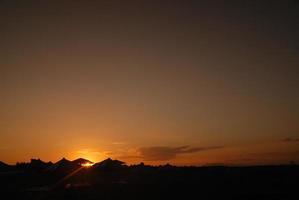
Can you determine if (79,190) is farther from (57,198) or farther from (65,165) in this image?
(65,165)

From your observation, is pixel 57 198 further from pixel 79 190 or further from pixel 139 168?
pixel 139 168

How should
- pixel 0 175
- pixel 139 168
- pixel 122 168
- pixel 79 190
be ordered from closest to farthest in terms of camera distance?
pixel 79 190
pixel 0 175
pixel 122 168
pixel 139 168

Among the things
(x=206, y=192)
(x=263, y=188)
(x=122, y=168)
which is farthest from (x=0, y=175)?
(x=263, y=188)

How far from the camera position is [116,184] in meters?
32.8

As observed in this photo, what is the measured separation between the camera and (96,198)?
1057 inches

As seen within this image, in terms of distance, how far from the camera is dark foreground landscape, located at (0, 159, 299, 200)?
28.0 meters

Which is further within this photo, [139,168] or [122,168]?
[139,168]

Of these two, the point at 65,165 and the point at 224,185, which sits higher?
the point at 65,165

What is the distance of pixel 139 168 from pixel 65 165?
404 inches

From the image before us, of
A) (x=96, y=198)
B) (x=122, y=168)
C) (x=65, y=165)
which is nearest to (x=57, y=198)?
(x=96, y=198)

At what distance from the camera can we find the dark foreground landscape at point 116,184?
28.0m

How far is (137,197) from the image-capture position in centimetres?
2764

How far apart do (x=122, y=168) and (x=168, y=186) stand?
1005 centimetres

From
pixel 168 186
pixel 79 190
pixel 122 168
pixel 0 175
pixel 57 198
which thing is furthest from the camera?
pixel 122 168
